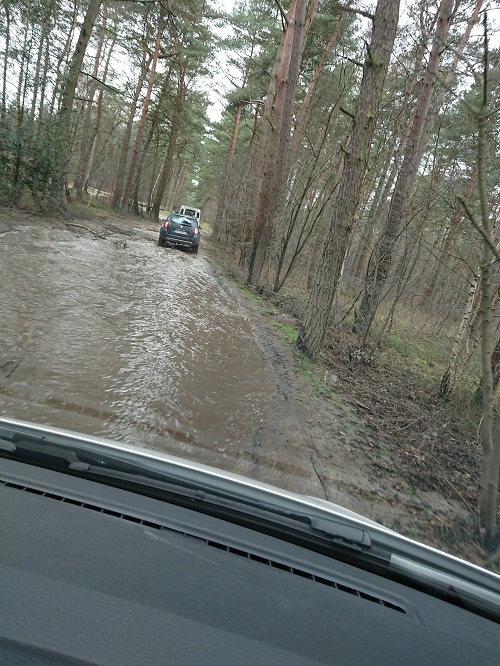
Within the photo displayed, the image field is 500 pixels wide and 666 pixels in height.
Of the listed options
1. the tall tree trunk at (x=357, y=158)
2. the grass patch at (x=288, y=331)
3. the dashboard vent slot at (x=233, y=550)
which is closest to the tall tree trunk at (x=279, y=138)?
the grass patch at (x=288, y=331)

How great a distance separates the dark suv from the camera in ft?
64.5

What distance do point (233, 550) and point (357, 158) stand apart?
23.5ft

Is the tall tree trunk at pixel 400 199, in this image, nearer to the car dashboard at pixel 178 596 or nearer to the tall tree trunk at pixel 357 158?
the tall tree trunk at pixel 357 158

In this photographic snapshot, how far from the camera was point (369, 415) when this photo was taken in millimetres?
6629

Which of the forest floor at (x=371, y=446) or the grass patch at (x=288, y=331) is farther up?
the grass patch at (x=288, y=331)

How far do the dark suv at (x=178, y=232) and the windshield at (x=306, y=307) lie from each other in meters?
0.10

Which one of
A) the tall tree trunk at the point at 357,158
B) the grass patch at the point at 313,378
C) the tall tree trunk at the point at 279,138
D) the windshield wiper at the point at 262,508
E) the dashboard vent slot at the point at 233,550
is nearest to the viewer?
the dashboard vent slot at the point at 233,550

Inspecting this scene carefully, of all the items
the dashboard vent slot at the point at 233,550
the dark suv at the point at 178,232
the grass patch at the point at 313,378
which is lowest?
the grass patch at the point at 313,378

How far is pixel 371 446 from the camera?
220 inches

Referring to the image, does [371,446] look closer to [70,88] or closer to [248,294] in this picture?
[248,294]

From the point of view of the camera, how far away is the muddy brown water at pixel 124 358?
4.67m

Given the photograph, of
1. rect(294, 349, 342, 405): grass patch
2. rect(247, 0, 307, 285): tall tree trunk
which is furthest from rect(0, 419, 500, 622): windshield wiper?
rect(247, 0, 307, 285): tall tree trunk

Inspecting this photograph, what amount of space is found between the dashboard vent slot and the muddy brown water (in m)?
2.46

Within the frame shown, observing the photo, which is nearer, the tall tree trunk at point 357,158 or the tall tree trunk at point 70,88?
the tall tree trunk at point 357,158
